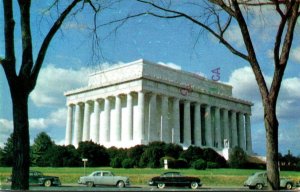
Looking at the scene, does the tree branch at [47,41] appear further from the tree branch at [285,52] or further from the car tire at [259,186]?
the car tire at [259,186]

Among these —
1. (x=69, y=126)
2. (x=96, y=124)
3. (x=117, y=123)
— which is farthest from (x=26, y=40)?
(x=69, y=126)

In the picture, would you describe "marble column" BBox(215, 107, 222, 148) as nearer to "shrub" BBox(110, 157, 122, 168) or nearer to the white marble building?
the white marble building

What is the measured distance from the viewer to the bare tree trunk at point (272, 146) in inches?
397

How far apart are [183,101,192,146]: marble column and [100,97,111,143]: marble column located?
689 inches

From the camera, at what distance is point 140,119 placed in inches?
3644

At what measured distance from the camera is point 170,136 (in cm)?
9788

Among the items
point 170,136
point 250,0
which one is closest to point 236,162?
point 170,136

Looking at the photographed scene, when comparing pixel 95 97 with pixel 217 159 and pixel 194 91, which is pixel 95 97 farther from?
pixel 217 159

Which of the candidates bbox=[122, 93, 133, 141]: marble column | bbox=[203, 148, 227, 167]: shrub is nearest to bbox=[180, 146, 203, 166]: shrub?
bbox=[203, 148, 227, 167]: shrub

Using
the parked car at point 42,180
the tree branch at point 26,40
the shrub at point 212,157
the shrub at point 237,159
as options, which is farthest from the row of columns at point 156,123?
the tree branch at point 26,40

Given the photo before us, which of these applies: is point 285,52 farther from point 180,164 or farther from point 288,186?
point 180,164

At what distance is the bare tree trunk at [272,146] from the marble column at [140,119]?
263ft

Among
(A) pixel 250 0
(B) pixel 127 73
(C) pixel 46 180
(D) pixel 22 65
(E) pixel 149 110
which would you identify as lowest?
(C) pixel 46 180

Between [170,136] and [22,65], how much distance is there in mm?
89018
